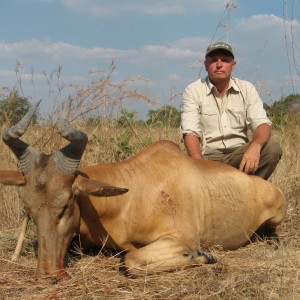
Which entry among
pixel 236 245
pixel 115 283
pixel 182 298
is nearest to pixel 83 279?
pixel 115 283

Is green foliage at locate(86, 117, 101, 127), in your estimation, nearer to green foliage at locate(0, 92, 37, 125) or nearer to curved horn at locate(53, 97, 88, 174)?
green foliage at locate(0, 92, 37, 125)

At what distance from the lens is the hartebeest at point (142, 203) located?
4941 millimetres

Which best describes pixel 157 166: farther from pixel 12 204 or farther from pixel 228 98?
pixel 12 204

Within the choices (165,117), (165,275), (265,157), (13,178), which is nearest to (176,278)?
(165,275)

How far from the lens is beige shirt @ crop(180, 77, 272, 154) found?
25.0 feet

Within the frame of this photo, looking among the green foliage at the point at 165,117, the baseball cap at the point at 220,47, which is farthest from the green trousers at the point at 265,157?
the green foliage at the point at 165,117

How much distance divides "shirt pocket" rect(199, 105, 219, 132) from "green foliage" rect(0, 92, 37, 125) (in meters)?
2.96

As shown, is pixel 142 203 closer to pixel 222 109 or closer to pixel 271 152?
pixel 271 152

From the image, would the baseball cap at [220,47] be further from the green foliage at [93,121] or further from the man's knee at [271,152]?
the green foliage at [93,121]

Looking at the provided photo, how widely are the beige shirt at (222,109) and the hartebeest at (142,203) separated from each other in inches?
45.1

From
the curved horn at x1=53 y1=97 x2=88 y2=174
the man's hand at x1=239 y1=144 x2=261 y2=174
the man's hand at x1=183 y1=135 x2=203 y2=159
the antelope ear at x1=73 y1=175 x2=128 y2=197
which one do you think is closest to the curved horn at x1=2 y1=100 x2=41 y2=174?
the curved horn at x1=53 y1=97 x2=88 y2=174

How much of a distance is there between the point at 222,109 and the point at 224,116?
10 cm

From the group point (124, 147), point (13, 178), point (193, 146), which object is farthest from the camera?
point (124, 147)

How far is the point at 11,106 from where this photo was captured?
30.2 ft
